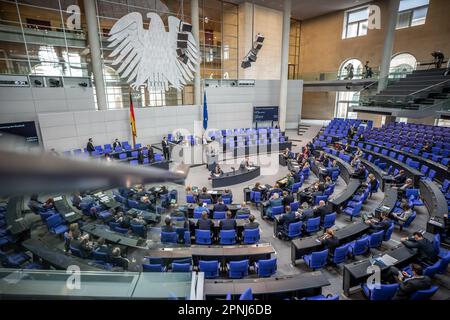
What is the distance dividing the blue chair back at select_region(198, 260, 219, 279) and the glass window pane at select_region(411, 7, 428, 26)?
23.8 m

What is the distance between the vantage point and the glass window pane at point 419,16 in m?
18.9

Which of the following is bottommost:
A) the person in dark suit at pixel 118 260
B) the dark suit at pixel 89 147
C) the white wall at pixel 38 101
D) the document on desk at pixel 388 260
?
the person in dark suit at pixel 118 260

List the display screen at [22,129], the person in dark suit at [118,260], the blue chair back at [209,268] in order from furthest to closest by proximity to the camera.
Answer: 1. the display screen at [22,129]
2. the person in dark suit at [118,260]
3. the blue chair back at [209,268]

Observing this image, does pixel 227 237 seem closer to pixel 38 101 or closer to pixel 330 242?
pixel 330 242

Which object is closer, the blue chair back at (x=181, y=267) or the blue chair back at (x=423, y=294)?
the blue chair back at (x=423, y=294)

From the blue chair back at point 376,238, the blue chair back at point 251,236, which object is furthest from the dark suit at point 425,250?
the blue chair back at point 251,236

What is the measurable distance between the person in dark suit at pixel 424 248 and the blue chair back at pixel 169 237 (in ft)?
18.7

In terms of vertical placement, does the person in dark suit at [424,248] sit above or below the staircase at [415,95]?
below

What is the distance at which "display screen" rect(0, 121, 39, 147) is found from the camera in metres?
12.5

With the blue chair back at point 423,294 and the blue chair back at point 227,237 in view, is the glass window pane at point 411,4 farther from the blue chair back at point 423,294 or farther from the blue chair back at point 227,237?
the blue chair back at point 227,237

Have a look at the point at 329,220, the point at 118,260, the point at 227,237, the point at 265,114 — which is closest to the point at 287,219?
the point at 329,220

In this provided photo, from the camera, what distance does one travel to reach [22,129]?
12984 mm

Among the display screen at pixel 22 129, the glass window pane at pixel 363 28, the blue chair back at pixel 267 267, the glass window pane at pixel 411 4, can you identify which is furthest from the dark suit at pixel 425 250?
the glass window pane at pixel 363 28

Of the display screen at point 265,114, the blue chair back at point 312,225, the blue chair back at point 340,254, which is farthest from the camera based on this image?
the display screen at point 265,114
